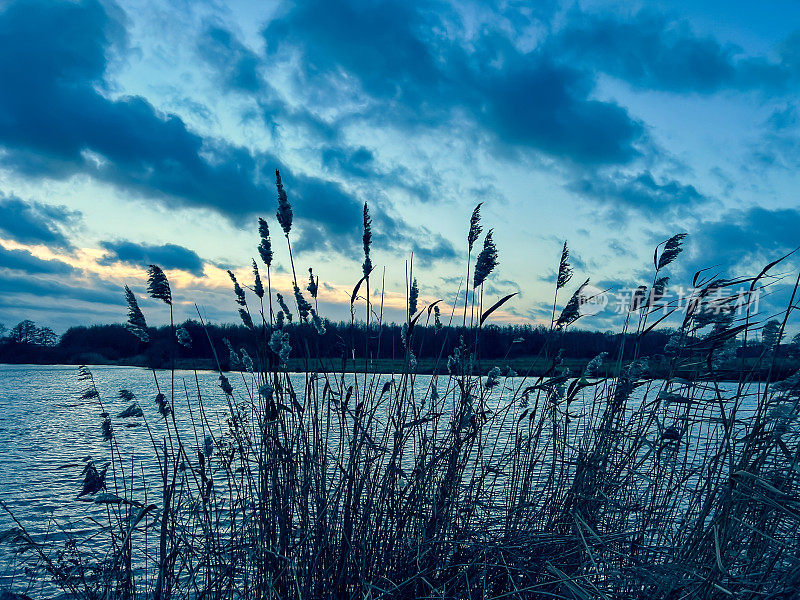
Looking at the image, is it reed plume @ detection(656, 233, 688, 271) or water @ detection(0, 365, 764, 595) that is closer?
reed plume @ detection(656, 233, 688, 271)

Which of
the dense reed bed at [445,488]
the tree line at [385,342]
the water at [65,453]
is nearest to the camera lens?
the dense reed bed at [445,488]

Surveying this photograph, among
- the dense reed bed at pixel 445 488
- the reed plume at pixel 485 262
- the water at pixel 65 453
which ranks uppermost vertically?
the reed plume at pixel 485 262

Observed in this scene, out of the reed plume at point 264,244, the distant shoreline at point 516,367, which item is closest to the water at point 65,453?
the distant shoreline at point 516,367

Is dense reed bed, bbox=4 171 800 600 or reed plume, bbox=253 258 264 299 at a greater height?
reed plume, bbox=253 258 264 299

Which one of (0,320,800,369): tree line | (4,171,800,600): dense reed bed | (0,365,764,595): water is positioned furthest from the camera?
(0,365,764,595): water

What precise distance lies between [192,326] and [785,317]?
3317mm

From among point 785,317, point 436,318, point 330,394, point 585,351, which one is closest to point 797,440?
point 785,317

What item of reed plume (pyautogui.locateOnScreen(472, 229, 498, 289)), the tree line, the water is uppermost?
reed plume (pyautogui.locateOnScreen(472, 229, 498, 289))

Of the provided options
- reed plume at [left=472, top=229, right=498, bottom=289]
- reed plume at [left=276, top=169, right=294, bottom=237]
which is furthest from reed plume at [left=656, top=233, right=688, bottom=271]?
reed plume at [left=276, top=169, right=294, bottom=237]

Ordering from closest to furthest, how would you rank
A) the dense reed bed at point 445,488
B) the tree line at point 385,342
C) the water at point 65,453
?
the dense reed bed at point 445,488
the tree line at point 385,342
the water at point 65,453

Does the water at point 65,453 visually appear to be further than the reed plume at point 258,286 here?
Yes

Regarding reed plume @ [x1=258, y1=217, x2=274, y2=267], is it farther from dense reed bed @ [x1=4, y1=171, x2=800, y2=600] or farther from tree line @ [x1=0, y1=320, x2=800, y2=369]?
tree line @ [x1=0, y1=320, x2=800, y2=369]

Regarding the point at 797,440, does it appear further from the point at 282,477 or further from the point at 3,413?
the point at 3,413

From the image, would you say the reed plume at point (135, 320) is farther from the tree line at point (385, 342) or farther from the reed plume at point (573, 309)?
the reed plume at point (573, 309)
